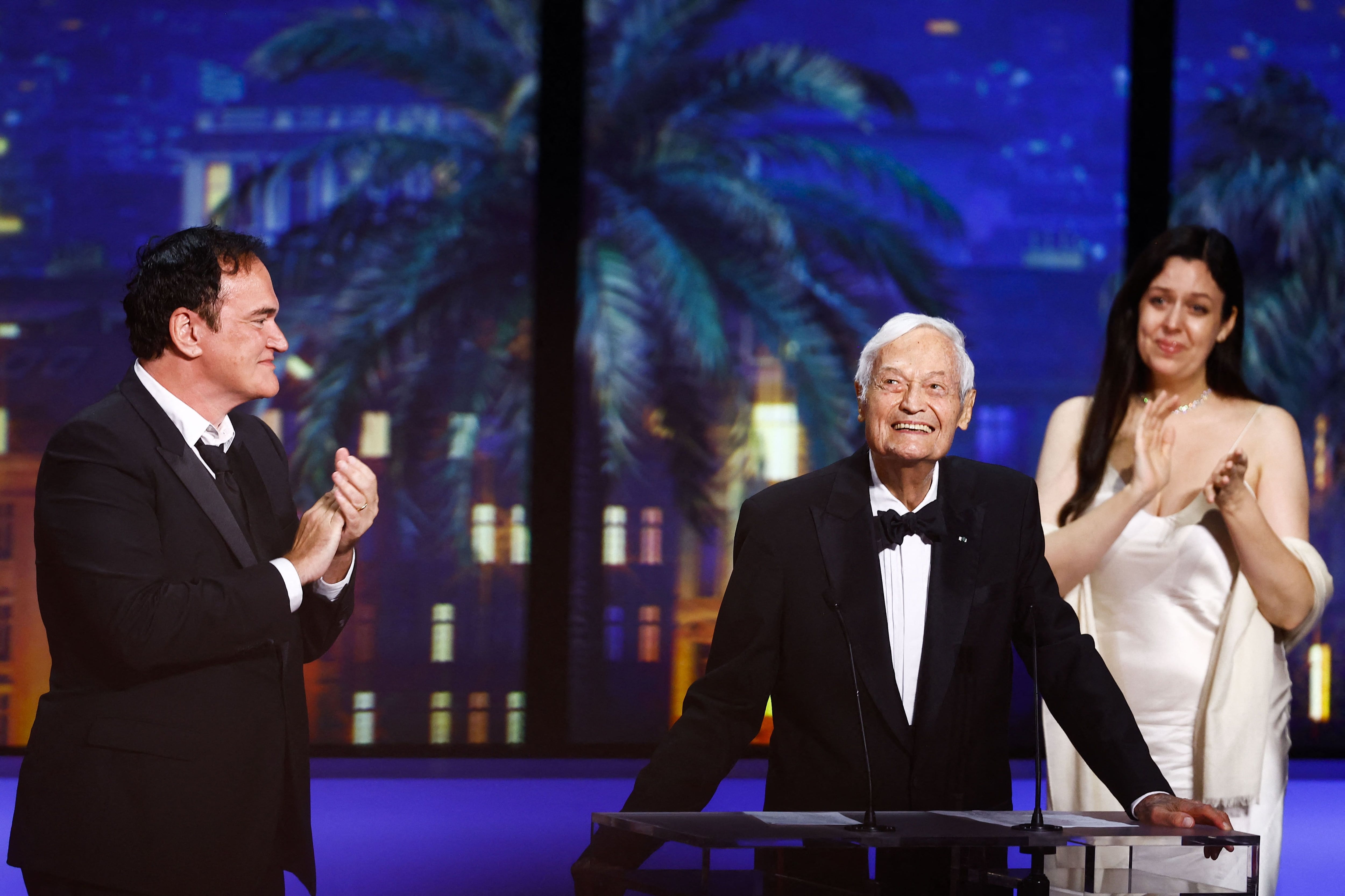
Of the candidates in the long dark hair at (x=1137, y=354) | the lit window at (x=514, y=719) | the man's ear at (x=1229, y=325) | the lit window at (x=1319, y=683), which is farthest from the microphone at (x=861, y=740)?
the lit window at (x=1319, y=683)

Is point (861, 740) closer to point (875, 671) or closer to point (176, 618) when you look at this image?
point (875, 671)

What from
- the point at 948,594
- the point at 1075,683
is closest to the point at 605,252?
the point at 948,594

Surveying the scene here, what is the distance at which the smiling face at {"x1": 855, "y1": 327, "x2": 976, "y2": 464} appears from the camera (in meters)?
2.43

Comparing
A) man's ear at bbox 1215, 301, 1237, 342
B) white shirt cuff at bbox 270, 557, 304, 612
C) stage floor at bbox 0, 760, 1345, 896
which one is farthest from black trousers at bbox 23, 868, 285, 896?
man's ear at bbox 1215, 301, 1237, 342

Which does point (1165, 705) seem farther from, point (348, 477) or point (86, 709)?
point (86, 709)

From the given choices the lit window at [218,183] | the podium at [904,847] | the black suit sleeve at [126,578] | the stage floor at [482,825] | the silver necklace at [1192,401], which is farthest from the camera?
the lit window at [218,183]

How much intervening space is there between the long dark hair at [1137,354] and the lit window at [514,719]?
287cm

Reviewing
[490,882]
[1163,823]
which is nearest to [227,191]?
[490,882]

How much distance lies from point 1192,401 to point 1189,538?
346 mm

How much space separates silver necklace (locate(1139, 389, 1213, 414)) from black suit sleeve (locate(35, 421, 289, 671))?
80.8 inches

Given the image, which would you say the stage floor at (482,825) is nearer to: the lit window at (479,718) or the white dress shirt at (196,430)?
the lit window at (479,718)

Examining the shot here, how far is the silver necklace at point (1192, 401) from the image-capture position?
330 centimetres

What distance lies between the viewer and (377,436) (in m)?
5.52

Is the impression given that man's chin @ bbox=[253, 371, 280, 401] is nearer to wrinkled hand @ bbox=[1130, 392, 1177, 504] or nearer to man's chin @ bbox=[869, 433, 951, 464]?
man's chin @ bbox=[869, 433, 951, 464]
